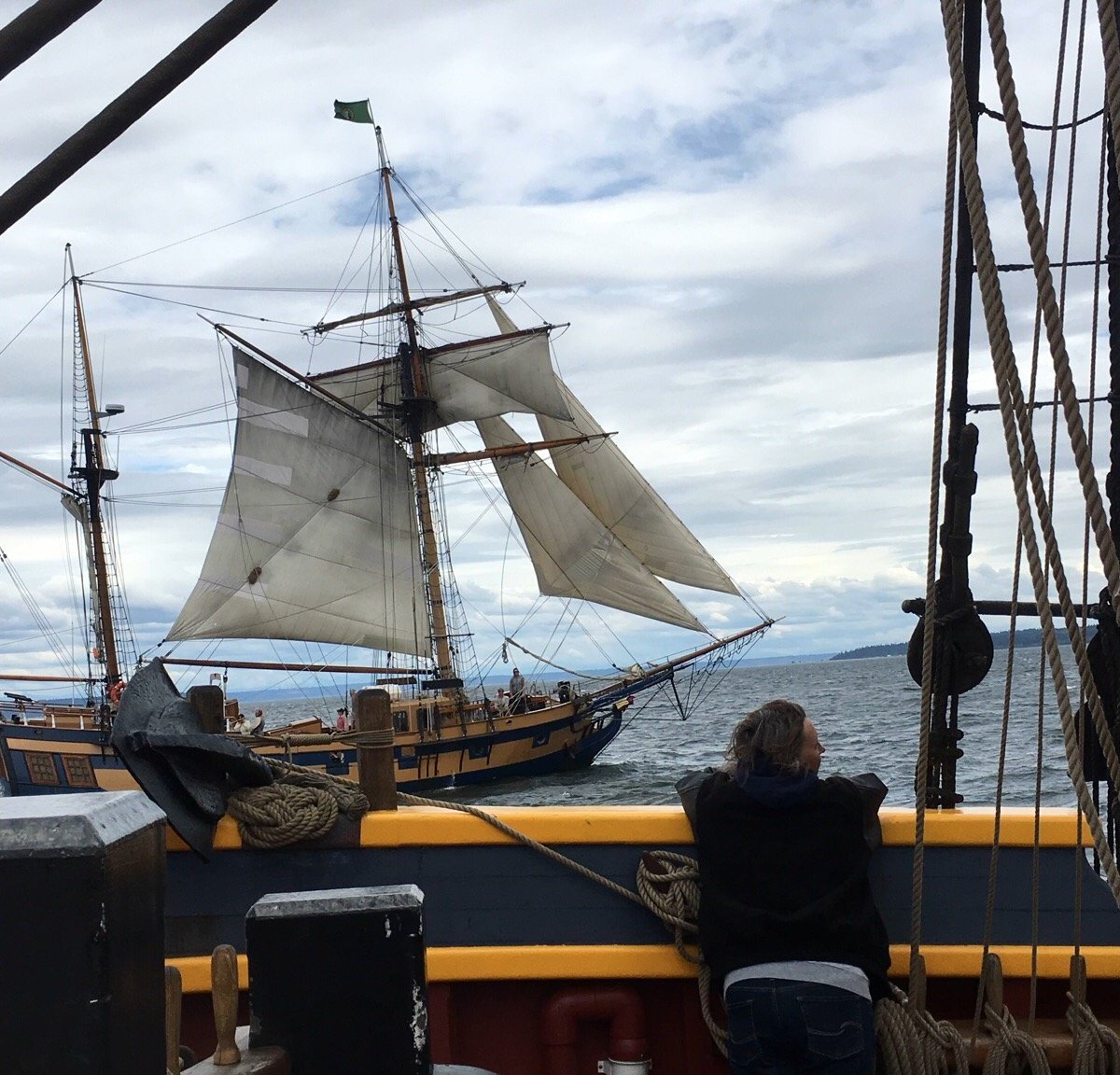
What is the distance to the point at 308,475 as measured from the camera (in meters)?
34.7

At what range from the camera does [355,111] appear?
38219 millimetres

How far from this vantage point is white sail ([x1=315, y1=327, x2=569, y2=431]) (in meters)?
36.8

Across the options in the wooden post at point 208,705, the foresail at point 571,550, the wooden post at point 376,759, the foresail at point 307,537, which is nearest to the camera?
the wooden post at point 376,759

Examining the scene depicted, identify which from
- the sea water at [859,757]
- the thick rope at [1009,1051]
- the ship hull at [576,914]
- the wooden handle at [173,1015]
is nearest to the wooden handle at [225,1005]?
the wooden handle at [173,1015]

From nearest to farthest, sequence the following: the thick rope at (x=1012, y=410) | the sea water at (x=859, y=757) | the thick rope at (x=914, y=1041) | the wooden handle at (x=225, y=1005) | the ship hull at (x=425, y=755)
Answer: the thick rope at (x=1012, y=410)
the wooden handle at (x=225, y=1005)
the thick rope at (x=914, y=1041)
the sea water at (x=859, y=757)
the ship hull at (x=425, y=755)

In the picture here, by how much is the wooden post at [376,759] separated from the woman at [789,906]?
1.26 m

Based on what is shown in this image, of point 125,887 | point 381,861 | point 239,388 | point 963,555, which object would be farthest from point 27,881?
point 239,388

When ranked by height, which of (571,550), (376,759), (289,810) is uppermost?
(571,550)

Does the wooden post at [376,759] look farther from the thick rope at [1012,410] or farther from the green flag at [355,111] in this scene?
the green flag at [355,111]

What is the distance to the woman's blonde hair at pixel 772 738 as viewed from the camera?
3.44 m

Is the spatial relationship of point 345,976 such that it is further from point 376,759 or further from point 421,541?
point 421,541

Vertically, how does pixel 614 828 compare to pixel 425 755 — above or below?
above

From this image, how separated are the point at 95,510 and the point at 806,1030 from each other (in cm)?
3539

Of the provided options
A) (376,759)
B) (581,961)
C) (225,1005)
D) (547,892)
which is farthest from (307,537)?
(225,1005)
